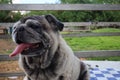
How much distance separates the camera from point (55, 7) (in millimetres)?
2928

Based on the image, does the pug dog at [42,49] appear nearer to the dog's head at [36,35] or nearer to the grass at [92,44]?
the dog's head at [36,35]

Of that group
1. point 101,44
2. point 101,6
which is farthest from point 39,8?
point 101,44

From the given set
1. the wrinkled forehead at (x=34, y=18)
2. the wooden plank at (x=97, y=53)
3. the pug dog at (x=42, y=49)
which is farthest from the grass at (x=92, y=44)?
the wrinkled forehead at (x=34, y=18)

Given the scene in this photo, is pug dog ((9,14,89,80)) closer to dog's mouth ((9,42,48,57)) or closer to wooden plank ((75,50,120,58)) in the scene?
dog's mouth ((9,42,48,57))

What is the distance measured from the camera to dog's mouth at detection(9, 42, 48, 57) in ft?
4.54

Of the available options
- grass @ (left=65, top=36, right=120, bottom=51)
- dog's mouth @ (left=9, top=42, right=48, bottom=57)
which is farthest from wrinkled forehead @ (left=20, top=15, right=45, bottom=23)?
grass @ (left=65, top=36, right=120, bottom=51)

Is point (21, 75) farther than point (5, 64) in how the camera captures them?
No

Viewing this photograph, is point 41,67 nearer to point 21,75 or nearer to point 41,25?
point 41,25

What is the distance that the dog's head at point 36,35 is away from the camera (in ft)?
4.49

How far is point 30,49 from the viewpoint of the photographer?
1.42 meters

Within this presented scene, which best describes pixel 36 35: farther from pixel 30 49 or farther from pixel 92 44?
pixel 92 44

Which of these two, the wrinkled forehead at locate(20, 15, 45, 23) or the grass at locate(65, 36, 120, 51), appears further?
the grass at locate(65, 36, 120, 51)

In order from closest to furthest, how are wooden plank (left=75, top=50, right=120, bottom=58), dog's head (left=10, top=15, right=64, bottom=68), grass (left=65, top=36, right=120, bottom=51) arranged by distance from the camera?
dog's head (left=10, top=15, right=64, bottom=68) < wooden plank (left=75, top=50, right=120, bottom=58) < grass (left=65, top=36, right=120, bottom=51)

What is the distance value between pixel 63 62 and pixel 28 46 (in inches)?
11.9
